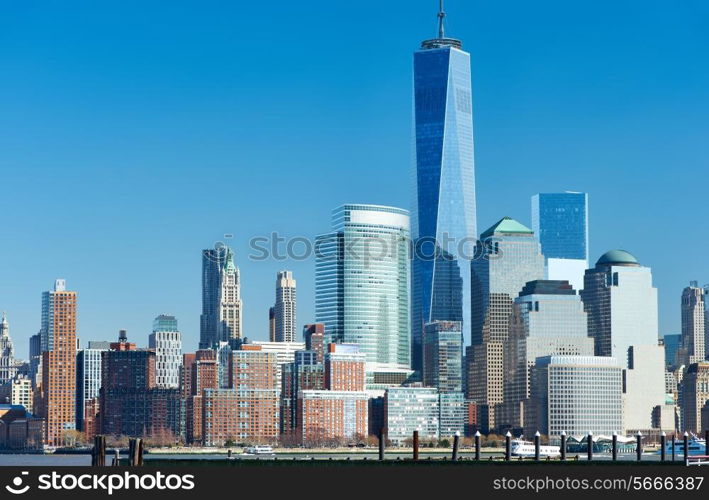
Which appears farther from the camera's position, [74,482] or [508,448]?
[508,448]

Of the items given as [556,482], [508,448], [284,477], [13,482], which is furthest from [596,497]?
[508,448]

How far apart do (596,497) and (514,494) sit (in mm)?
3916

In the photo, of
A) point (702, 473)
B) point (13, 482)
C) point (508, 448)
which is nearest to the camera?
point (13, 482)

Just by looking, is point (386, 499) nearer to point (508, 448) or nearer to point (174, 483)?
point (174, 483)

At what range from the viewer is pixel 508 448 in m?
117

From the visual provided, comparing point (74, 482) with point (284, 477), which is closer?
point (74, 482)

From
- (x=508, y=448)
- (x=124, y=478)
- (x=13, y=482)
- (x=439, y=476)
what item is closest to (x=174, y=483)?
(x=124, y=478)

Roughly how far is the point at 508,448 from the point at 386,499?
1705 inches

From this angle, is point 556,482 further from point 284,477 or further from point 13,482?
point 13,482

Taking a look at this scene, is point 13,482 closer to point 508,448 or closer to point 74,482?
point 74,482

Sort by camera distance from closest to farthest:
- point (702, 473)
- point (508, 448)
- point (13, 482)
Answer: point (13, 482) → point (702, 473) → point (508, 448)

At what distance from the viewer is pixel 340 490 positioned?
73.5 m

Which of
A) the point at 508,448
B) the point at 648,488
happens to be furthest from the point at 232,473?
the point at 508,448

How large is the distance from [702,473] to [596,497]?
5.32 meters
